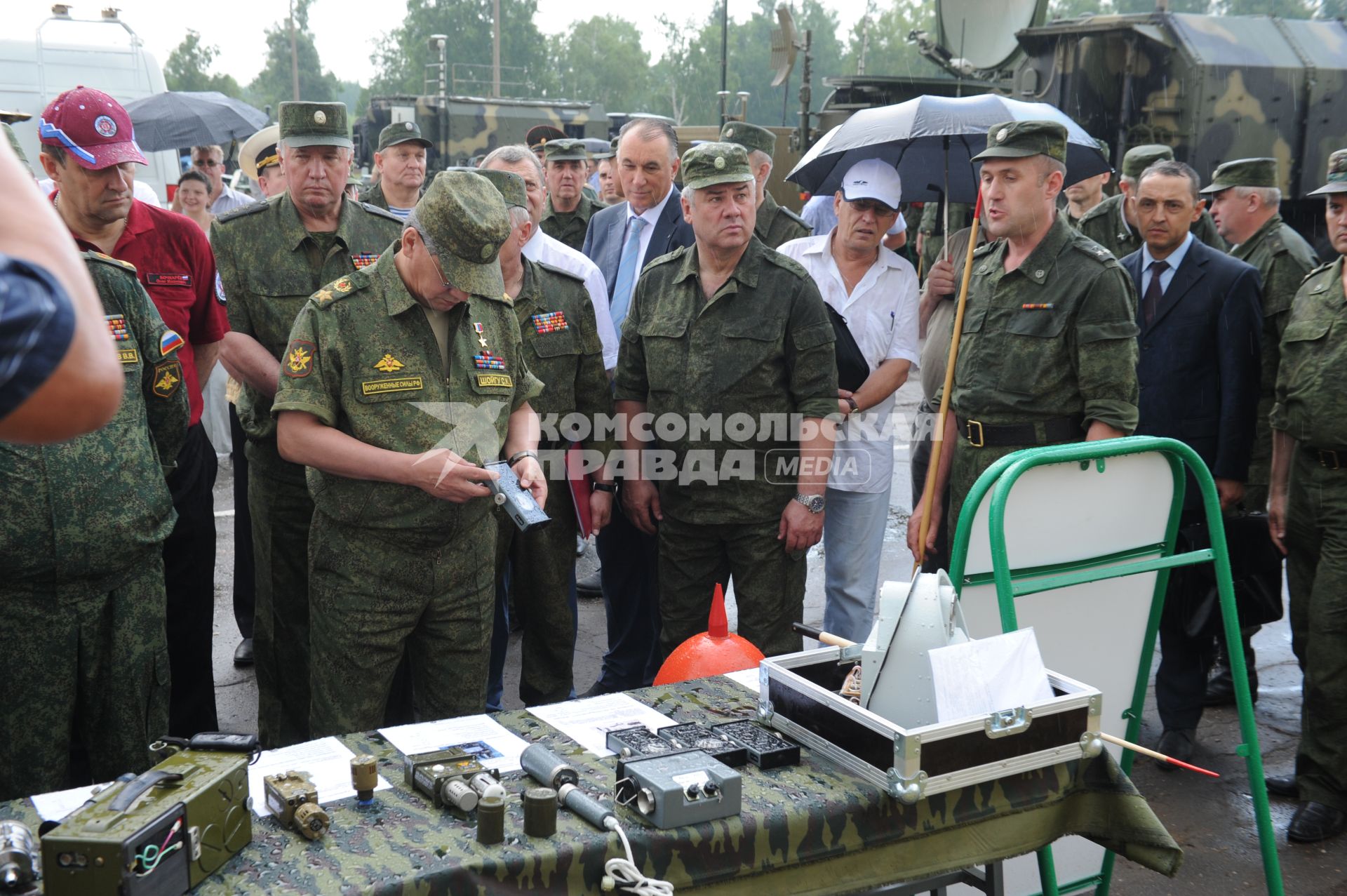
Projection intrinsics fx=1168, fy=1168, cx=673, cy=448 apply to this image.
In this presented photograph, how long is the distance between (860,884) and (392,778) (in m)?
0.87

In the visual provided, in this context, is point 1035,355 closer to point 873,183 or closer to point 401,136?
point 873,183

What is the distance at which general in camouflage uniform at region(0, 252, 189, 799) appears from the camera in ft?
8.97

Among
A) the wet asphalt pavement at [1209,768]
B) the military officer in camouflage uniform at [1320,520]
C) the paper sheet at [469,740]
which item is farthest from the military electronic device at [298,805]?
the military officer in camouflage uniform at [1320,520]

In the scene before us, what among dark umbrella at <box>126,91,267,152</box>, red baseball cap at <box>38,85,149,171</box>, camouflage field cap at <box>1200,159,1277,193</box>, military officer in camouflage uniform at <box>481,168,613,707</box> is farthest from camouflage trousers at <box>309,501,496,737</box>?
dark umbrella at <box>126,91,267,152</box>

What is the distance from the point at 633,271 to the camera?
5.22 meters

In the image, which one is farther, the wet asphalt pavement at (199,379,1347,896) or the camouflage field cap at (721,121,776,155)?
the camouflage field cap at (721,121,776,155)

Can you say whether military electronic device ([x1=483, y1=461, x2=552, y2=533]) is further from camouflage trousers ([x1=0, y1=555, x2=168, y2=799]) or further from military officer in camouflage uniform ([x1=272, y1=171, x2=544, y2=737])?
camouflage trousers ([x1=0, y1=555, x2=168, y2=799])

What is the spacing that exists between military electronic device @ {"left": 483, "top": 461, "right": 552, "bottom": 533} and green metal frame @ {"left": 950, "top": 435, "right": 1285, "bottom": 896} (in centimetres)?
102

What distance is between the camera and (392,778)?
83.6 inches

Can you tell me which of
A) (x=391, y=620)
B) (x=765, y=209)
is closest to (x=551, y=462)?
(x=391, y=620)

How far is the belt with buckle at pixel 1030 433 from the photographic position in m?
3.86

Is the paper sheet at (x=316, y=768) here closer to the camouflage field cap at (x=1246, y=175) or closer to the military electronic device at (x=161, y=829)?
the military electronic device at (x=161, y=829)

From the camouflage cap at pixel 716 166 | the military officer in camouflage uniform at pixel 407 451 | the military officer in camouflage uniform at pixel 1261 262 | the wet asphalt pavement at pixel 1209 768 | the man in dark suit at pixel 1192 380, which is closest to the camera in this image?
the military officer in camouflage uniform at pixel 407 451

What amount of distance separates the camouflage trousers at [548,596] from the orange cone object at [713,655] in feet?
3.11
